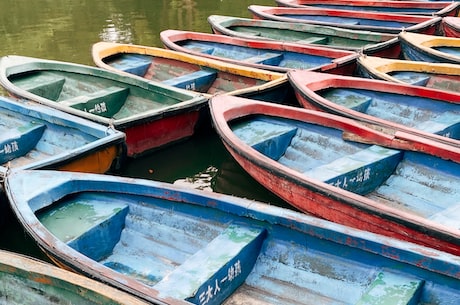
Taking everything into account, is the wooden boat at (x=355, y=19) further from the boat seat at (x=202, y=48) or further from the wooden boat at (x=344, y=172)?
the wooden boat at (x=344, y=172)

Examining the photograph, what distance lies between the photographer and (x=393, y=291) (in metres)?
3.07

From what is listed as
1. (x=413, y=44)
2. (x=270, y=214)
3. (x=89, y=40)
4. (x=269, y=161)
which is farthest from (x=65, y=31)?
(x=270, y=214)

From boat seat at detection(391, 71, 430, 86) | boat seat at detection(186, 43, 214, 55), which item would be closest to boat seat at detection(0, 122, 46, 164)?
boat seat at detection(186, 43, 214, 55)

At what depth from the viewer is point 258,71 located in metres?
6.67

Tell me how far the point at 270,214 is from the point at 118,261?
3.87 feet

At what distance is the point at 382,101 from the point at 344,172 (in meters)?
1.84

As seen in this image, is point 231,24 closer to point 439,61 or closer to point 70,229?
point 439,61

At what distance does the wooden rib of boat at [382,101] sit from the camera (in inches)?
212

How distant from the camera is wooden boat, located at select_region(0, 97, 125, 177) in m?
4.96

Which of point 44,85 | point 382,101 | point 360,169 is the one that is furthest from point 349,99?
point 44,85

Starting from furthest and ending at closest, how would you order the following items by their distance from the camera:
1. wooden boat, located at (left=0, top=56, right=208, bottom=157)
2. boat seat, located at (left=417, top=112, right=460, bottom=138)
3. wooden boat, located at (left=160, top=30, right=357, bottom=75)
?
wooden boat, located at (left=160, top=30, right=357, bottom=75), wooden boat, located at (left=0, top=56, right=208, bottom=157), boat seat, located at (left=417, top=112, right=460, bottom=138)

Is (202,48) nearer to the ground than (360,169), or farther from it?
farther from it

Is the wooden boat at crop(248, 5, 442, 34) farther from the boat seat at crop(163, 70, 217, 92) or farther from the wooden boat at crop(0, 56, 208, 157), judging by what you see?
the wooden boat at crop(0, 56, 208, 157)

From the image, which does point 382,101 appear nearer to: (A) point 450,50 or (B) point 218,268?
(A) point 450,50
